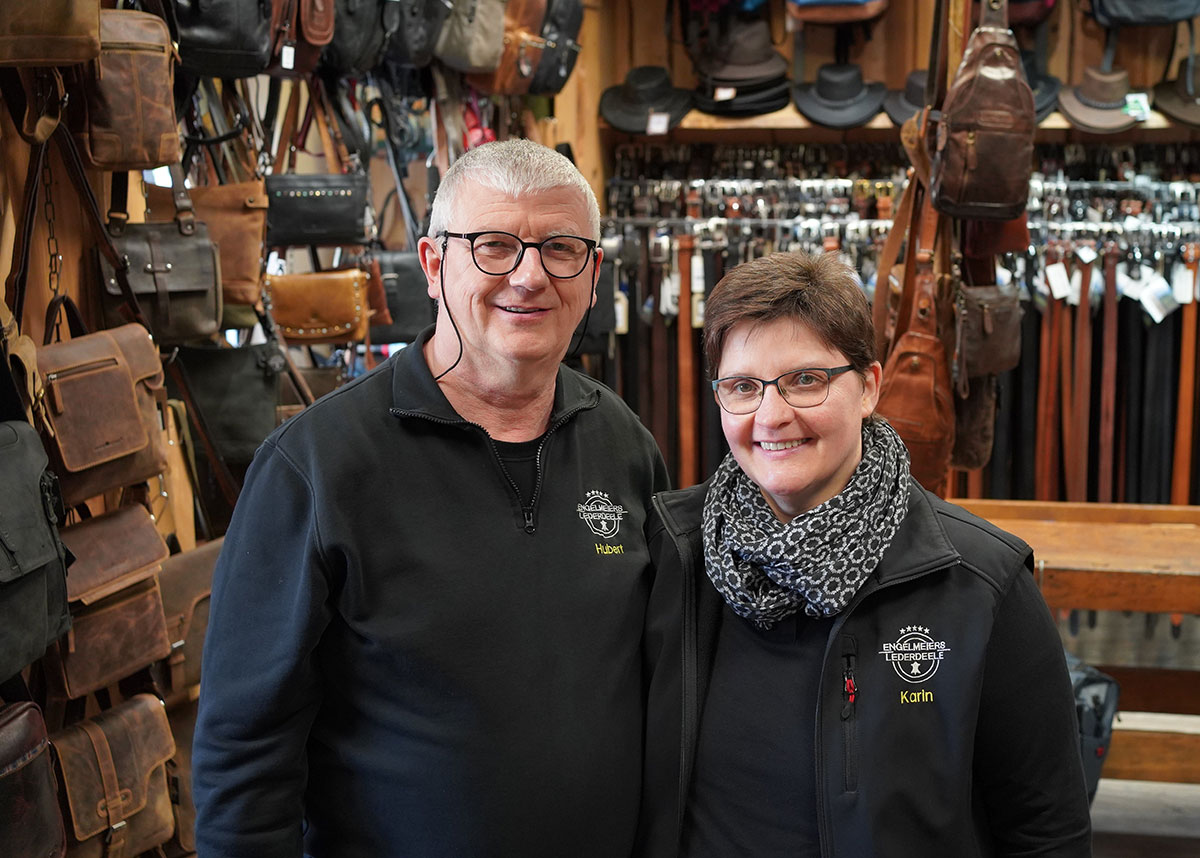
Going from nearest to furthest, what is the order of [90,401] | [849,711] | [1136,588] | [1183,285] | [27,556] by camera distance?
[849,711] < [27,556] < [90,401] < [1136,588] < [1183,285]

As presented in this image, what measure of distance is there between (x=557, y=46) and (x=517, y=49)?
0.78 feet

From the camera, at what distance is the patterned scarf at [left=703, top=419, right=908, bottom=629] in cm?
144

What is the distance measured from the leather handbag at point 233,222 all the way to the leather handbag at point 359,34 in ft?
1.85

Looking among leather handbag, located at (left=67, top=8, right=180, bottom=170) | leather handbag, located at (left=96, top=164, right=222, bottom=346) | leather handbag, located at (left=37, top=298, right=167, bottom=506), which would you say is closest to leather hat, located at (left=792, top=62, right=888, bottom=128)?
leather handbag, located at (left=96, top=164, right=222, bottom=346)

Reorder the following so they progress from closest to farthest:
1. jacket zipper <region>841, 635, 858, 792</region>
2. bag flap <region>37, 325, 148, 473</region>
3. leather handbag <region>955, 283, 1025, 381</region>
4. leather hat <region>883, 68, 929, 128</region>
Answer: jacket zipper <region>841, 635, 858, 792</region> → bag flap <region>37, 325, 148, 473</region> → leather handbag <region>955, 283, 1025, 381</region> → leather hat <region>883, 68, 929, 128</region>

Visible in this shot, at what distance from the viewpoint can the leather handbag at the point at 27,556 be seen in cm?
166

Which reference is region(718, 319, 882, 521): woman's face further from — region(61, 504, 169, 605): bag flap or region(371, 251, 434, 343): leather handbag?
region(371, 251, 434, 343): leather handbag

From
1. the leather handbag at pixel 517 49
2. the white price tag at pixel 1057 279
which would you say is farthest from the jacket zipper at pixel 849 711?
the white price tag at pixel 1057 279

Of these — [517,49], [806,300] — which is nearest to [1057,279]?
[517,49]

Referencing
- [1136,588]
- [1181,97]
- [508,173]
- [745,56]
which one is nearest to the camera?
[508,173]

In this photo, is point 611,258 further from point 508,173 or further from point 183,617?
point 508,173

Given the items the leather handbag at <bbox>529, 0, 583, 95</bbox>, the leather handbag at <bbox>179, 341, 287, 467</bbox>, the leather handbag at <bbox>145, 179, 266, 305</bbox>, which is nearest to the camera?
the leather handbag at <bbox>145, 179, 266, 305</bbox>

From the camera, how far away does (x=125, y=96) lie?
2.16 meters

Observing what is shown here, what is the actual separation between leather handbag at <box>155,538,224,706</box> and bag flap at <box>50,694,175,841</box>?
0.24 m
